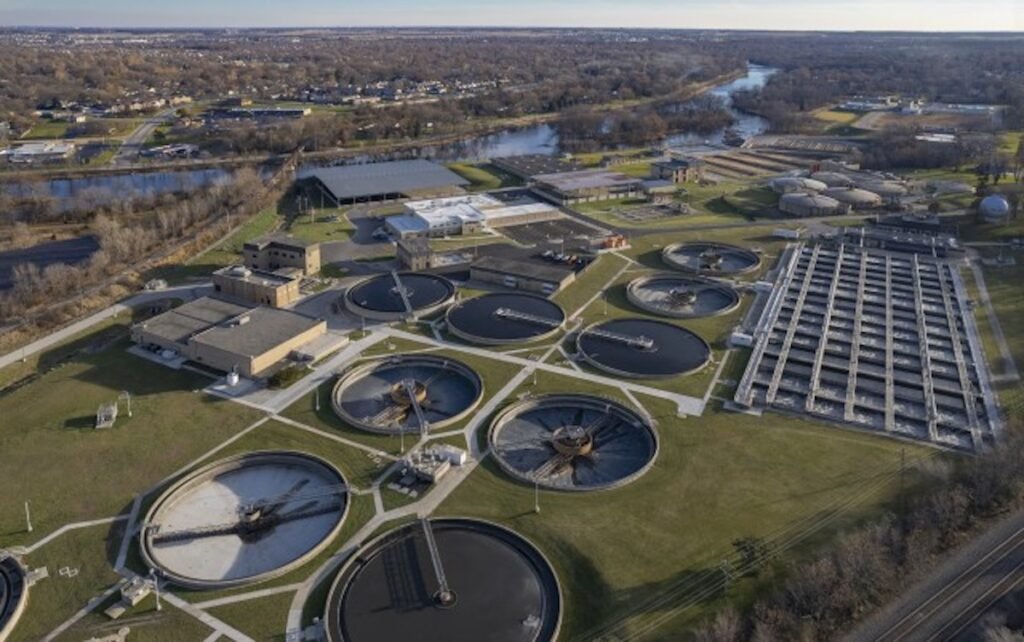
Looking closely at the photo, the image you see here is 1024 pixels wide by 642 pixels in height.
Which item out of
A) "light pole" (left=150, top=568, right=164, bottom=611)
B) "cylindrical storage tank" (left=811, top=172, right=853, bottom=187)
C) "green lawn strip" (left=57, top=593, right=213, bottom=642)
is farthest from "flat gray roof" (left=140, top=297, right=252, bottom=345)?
"cylindrical storage tank" (left=811, top=172, right=853, bottom=187)

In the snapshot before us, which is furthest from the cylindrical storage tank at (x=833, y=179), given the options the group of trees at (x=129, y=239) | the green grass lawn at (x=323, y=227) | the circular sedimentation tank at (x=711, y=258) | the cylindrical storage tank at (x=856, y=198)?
the group of trees at (x=129, y=239)

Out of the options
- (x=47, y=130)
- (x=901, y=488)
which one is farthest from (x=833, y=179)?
(x=47, y=130)

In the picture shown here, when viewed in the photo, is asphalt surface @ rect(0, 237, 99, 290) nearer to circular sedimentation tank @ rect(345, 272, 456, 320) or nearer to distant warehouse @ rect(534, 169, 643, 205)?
circular sedimentation tank @ rect(345, 272, 456, 320)

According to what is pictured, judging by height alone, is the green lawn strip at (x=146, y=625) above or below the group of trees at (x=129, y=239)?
below

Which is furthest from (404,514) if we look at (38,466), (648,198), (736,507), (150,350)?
(648,198)

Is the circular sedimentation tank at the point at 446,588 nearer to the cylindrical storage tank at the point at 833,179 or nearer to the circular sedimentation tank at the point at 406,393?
the circular sedimentation tank at the point at 406,393

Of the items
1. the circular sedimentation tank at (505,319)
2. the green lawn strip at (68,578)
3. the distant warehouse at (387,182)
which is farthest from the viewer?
the distant warehouse at (387,182)

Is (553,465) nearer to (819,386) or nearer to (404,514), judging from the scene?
(404,514)

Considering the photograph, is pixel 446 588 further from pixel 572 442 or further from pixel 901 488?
pixel 901 488
